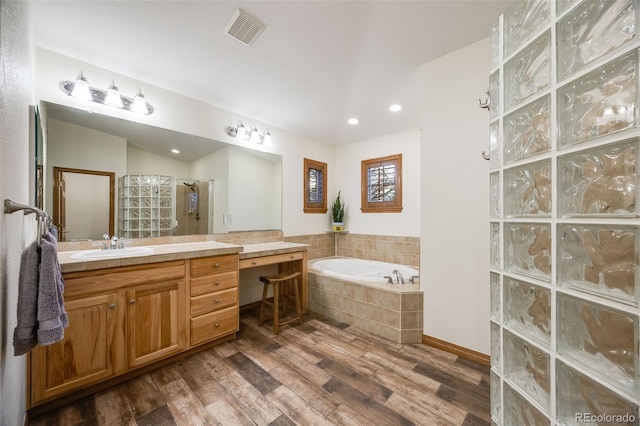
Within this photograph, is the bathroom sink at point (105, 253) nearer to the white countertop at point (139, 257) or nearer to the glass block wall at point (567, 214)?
the white countertop at point (139, 257)

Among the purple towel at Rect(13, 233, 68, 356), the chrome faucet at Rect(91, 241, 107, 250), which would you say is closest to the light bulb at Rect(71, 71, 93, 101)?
the chrome faucet at Rect(91, 241, 107, 250)

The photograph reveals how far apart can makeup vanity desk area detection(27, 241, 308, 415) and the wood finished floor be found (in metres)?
0.13

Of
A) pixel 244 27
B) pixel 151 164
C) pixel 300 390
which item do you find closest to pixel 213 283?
pixel 300 390

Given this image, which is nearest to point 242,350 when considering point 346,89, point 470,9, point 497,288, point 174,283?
point 174,283

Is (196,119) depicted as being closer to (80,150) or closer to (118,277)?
(80,150)

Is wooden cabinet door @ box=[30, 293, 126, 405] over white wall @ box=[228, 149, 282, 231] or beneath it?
beneath

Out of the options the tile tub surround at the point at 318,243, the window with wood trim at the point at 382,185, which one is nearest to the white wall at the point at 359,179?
the window with wood trim at the point at 382,185

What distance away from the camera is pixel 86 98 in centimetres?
189

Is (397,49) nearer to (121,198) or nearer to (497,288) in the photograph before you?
(497,288)

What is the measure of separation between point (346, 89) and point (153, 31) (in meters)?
1.57

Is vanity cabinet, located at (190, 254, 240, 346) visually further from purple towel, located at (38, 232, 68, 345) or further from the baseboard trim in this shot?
the baseboard trim

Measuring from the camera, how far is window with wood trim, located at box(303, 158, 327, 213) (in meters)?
3.67

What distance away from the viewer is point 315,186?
12.6 ft

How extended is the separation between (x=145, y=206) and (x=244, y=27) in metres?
1.75
